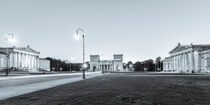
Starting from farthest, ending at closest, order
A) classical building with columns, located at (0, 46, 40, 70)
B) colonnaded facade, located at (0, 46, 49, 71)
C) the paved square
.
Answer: classical building with columns, located at (0, 46, 40, 70) < colonnaded facade, located at (0, 46, 49, 71) < the paved square

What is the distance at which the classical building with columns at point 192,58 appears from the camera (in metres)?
96.7

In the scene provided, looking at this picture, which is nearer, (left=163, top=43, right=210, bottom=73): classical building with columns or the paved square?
the paved square

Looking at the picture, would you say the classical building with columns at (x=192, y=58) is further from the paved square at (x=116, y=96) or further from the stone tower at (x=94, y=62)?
the paved square at (x=116, y=96)

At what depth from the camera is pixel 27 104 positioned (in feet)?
29.4

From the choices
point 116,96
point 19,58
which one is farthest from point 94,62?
point 116,96

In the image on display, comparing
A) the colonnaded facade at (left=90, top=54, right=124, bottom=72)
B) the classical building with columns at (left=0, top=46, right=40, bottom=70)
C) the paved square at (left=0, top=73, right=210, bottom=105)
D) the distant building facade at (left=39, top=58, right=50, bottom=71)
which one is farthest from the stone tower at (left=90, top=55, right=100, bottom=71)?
the paved square at (left=0, top=73, right=210, bottom=105)

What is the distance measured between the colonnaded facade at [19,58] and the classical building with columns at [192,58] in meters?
82.8

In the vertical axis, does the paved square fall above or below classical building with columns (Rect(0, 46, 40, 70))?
below

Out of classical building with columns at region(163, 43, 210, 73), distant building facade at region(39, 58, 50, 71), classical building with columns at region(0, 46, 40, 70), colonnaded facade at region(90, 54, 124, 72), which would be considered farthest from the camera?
colonnaded facade at region(90, 54, 124, 72)

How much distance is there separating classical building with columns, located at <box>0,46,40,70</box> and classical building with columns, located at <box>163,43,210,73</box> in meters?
85.3

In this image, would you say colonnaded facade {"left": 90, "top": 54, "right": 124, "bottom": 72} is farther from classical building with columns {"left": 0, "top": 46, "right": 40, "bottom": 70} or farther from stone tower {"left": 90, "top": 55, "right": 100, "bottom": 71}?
classical building with columns {"left": 0, "top": 46, "right": 40, "bottom": 70}

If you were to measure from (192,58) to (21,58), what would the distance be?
310ft

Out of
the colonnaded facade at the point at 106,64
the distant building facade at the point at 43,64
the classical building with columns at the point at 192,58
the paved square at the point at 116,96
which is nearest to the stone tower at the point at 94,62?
the colonnaded facade at the point at 106,64

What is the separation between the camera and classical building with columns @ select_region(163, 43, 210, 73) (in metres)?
96.7
